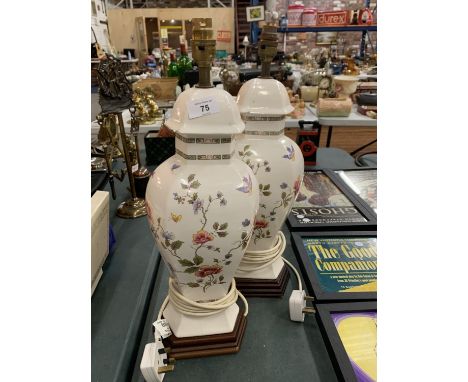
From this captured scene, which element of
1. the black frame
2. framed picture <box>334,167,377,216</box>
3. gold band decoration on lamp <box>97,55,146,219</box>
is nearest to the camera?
gold band decoration on lamp <box>97,55,146,219</box>

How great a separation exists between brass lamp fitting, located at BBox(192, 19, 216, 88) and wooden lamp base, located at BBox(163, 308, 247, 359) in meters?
0.59

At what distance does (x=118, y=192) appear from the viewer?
1656 mm

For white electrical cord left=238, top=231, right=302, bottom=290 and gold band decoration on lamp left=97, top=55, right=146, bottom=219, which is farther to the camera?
gold band decoration on lamp left=97, top=55, right=146, bottom=219

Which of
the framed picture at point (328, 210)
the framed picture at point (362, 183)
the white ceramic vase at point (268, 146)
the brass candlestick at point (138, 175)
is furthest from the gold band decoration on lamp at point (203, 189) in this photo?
the framed picture at point (362, 183)

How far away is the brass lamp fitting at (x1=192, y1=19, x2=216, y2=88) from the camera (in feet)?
2.29

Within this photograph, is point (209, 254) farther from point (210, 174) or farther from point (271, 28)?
point (271, 28)

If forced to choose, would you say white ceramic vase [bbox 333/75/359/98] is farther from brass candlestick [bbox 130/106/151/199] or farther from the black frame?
brass candlestick [bbox 130/106/151/199]

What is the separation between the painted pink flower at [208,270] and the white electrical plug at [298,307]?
26cm

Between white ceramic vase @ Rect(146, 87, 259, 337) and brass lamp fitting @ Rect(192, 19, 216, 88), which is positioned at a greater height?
brass lamp fitting @ Rect(192, 19, 216, 88)

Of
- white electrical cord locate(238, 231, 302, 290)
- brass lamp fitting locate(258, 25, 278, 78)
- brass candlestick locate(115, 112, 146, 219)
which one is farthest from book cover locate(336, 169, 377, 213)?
brass candlestick locate(115, 112, 146, 219)

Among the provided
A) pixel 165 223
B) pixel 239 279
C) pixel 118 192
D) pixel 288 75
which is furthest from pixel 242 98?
pixel 288 75

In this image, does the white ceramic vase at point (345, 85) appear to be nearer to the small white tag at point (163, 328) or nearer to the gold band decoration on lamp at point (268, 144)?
the gold band decoration on lamp at point (268, 144)

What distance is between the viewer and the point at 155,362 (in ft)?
2.48

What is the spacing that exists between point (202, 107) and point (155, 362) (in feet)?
1.76
